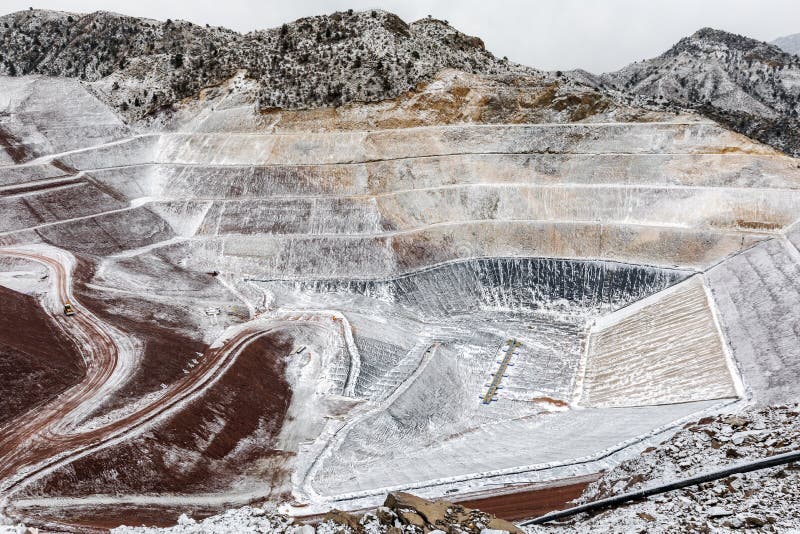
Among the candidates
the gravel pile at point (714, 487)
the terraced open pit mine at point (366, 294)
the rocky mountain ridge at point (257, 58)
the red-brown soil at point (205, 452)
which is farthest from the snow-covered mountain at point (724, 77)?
the gravel pile at point (714, 487)

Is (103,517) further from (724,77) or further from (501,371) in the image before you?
(724,77)

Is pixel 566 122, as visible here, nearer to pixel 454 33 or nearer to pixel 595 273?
pixel 595 273

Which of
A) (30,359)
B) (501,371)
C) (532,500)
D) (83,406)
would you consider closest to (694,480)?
(532,500)

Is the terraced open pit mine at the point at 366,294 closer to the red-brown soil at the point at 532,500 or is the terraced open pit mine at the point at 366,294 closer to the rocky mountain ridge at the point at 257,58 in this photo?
the red-brown soil at the point at 532,500

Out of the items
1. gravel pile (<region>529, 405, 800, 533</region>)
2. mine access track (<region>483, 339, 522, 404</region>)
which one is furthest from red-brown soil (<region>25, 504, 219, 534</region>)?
mine access track (<region>483, 339, 522, 404</region>)

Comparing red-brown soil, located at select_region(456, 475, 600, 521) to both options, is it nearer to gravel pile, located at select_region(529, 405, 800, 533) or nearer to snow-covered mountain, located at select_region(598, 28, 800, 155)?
gravel pile, located at select_region(529, 405, 800, 533)

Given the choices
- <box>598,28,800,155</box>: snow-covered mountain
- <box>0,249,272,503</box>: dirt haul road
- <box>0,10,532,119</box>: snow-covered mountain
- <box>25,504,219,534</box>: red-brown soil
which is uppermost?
<box>598,28,800,155</box>: snow-covered mountain
